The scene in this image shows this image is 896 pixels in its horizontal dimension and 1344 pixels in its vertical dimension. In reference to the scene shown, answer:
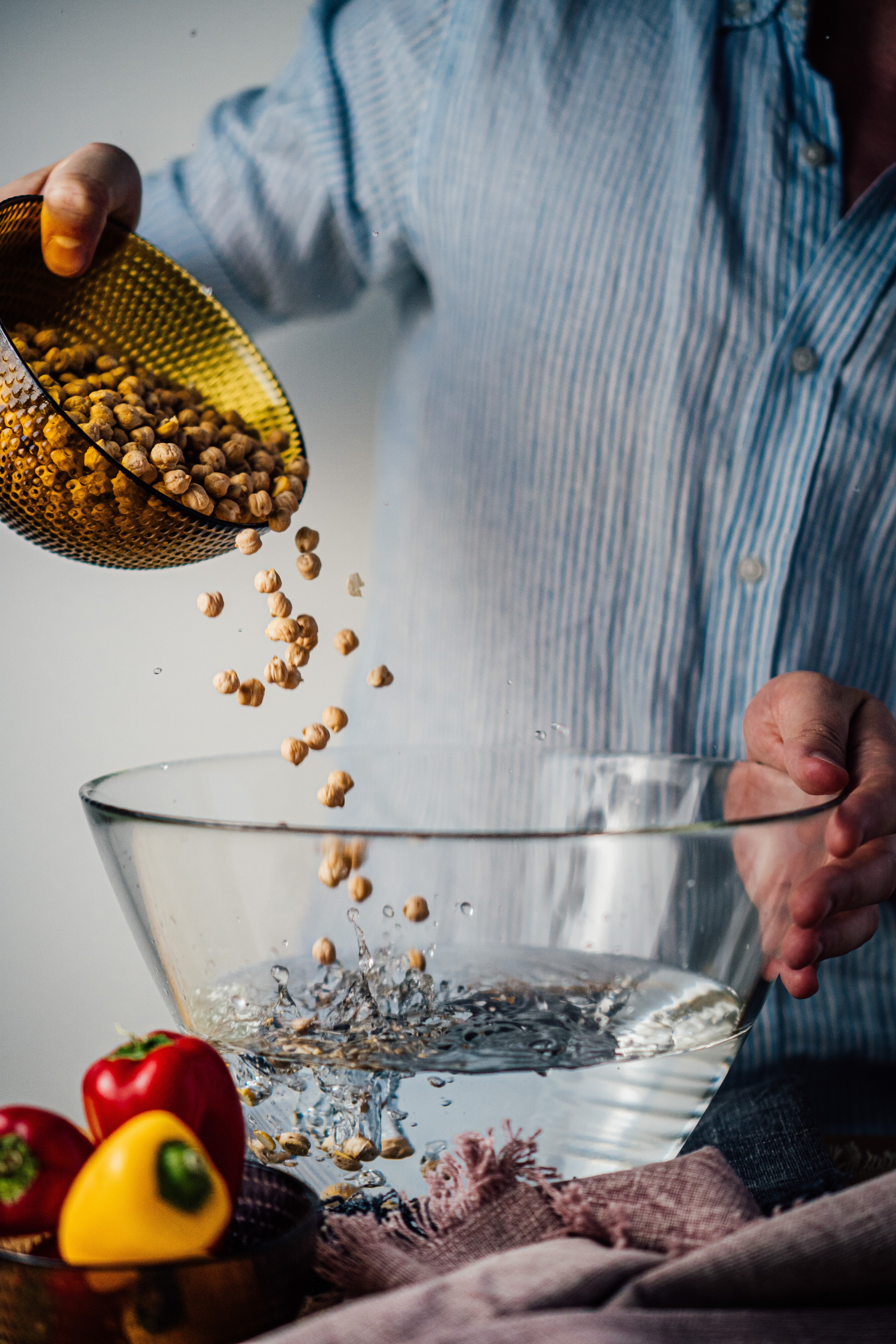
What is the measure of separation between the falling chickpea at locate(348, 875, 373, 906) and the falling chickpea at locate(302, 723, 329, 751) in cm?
23

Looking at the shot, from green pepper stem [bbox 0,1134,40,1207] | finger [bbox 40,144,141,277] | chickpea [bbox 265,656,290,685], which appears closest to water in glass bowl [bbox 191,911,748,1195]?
green pepper stem [bbox 0,1134,40,1207]

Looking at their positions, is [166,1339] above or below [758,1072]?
above

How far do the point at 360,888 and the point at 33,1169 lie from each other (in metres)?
0.15

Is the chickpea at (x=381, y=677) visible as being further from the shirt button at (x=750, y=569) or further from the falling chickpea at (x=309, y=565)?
the shirt button at (x=750, y=569)

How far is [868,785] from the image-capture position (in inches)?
22.4

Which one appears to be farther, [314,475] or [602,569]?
[314,475]

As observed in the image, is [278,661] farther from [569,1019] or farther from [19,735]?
[19,735]

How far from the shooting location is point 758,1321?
1.09ft

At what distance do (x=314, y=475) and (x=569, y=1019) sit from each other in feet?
2.36

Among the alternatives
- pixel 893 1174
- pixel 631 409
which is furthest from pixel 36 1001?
pixel 893 1174

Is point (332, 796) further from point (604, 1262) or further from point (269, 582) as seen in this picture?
point (604, 1262)

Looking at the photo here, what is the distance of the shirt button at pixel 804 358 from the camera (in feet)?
2.82

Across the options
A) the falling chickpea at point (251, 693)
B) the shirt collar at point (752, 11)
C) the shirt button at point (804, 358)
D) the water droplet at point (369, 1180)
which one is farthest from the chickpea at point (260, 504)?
the shirt collar at point (752, 11)

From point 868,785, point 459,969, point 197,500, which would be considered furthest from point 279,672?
point 868,785
